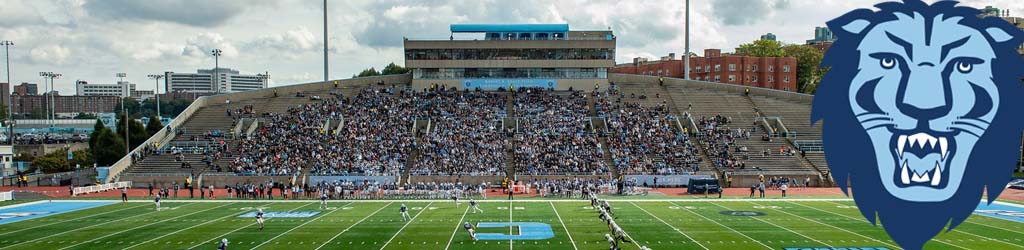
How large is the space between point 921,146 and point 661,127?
129 feet

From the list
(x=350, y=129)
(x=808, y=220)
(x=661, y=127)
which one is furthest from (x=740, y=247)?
(x=350, y=129)

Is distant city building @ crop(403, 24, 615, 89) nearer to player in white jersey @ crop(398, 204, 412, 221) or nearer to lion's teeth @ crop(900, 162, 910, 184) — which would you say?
player in white jersey @ crop(398, 204, 412, 221)

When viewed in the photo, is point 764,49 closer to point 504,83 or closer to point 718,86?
point 718,86

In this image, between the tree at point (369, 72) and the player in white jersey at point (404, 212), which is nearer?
the player in white jersey at point (404, 212)

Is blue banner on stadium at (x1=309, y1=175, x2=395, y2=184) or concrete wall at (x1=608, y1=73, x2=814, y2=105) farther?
concrete wall at (x1=608, y1=73, x2=814, y2=105)

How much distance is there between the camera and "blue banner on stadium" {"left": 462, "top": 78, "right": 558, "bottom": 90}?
60.0 m

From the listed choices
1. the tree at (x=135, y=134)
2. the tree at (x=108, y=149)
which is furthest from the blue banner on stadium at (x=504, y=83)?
the tree at (x=108, y=149)

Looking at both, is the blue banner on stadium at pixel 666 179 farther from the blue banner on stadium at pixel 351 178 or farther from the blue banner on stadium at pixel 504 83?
the blue banner on stadium at pixel 504 83

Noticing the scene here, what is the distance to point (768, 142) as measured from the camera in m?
48.7

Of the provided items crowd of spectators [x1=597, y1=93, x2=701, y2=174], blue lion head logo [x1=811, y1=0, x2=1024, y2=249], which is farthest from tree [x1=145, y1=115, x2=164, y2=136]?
blue lion head logo [x1=811, y1=0, x2=1024, y2=249]

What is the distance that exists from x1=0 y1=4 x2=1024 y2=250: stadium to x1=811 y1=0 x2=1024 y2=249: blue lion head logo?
3.04 feet

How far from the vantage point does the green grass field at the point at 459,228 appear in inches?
834

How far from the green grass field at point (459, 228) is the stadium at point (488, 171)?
Answer: 0.12 meters

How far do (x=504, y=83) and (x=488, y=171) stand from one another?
18.2 meters
